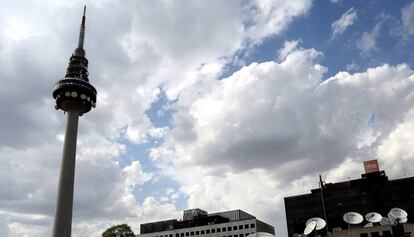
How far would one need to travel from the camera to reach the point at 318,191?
126m

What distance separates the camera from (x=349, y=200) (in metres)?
120

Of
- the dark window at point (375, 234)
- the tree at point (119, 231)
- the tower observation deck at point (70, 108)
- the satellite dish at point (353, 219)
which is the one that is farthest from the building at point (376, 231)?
the tower observation deck at point (70, 108)

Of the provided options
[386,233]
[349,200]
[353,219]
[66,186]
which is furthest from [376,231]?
[66,186]

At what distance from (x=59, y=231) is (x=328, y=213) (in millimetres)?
73427

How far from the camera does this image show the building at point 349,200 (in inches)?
4510

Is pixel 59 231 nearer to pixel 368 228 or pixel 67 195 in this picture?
pixel 67 195

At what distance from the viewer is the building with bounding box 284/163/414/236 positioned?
376ft

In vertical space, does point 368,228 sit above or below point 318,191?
below

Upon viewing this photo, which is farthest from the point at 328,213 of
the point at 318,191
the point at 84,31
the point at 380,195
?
the point at 84,31

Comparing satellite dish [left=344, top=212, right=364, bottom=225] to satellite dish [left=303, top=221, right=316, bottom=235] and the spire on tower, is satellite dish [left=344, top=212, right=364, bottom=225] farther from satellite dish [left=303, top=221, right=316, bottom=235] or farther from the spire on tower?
the spire on tower

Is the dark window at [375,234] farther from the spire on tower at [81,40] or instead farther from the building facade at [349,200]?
the spire on tower at [81,40]

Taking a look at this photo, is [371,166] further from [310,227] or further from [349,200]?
[310,227]

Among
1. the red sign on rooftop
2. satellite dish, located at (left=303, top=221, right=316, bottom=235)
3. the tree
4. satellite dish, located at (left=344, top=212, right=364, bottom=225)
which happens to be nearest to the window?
satellite dish, located at (left=344, top=212, right=364, bottom=225)

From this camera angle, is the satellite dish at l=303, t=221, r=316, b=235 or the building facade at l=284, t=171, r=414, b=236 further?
the building facade at l=284, t=171, r=414, b=236
